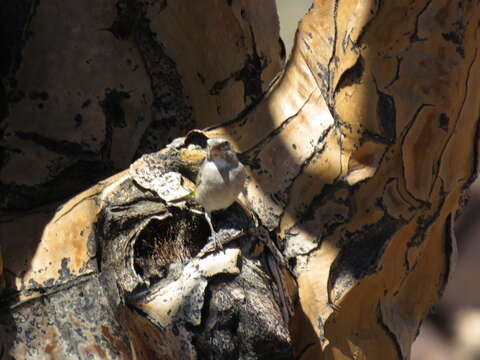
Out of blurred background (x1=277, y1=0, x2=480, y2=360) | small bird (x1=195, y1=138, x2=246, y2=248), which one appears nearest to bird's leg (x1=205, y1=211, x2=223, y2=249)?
small bird (x1=195, y1=138, x2=246, y2=248)

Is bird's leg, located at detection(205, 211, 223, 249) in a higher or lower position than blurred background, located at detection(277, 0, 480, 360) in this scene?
higher

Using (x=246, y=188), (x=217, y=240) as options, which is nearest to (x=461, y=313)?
(x=246, y=188)

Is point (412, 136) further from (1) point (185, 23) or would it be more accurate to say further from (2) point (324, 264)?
(1) point (185, 23)

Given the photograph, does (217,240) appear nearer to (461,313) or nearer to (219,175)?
(219,175)

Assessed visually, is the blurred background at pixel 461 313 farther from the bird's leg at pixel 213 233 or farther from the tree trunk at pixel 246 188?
the bird's leg at pixel 213 233

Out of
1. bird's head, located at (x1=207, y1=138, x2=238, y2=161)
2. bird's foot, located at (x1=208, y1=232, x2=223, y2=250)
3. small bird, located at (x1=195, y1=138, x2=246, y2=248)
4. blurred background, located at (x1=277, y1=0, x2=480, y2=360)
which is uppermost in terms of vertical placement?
bird's head, located at (x1=207, y1=138, x2=238, y2=161)

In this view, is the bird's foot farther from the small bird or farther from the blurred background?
the blurred background
